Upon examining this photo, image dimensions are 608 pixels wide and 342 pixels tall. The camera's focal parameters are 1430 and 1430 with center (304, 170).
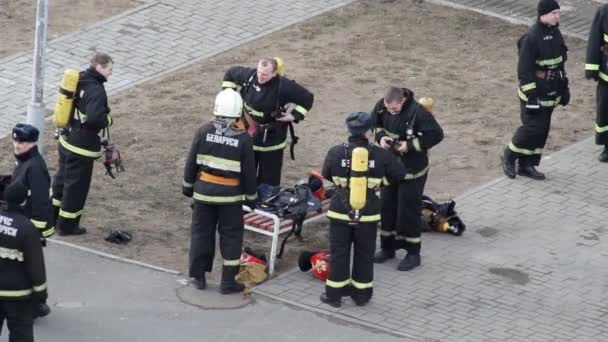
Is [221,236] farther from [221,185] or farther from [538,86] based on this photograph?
[538,86]

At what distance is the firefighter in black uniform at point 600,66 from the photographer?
1546 cm

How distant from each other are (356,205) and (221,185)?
1.18 metres

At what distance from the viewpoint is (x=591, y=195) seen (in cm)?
1491

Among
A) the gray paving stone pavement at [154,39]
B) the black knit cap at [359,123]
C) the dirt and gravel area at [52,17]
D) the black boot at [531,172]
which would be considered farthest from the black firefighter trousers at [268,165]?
the dirt and gravel area at [52,17]

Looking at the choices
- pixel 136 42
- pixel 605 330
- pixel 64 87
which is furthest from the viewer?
pixel 136 42

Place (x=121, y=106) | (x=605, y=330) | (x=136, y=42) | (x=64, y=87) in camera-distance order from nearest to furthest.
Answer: (x=605, y=330) → (x=64, y=87) → (x=121, y=106) → (x=136, y=42)

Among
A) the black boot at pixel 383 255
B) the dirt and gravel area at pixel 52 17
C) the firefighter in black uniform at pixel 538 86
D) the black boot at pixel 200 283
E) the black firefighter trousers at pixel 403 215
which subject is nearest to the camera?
the black boot at pixel 200 283

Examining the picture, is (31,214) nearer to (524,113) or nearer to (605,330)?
(605,330)

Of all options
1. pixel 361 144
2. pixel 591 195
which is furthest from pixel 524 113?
pixel 361 144

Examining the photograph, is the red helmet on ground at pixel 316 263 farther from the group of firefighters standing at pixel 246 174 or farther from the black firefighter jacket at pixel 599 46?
the black firefighter jacket at pixel 599 46

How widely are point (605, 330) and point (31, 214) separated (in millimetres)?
4841

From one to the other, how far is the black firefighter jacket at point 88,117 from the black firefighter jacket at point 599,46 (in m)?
5.45

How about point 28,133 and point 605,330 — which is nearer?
point 28,133

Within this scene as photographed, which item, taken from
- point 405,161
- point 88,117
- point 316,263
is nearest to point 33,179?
point 88,117
